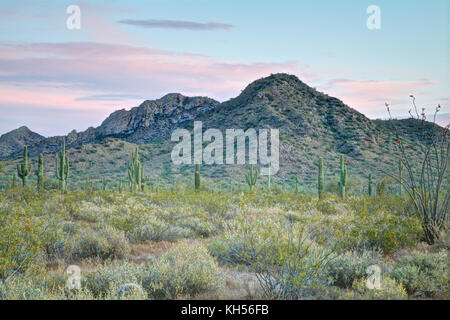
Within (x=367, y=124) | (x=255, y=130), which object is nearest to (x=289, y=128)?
(x=255, y=130)

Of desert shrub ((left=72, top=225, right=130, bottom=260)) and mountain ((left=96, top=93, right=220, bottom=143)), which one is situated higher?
mountain ((left=96, top=93, right=220, bottom=143))

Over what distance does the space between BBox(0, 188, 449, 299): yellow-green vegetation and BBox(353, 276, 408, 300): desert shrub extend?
0.01 m

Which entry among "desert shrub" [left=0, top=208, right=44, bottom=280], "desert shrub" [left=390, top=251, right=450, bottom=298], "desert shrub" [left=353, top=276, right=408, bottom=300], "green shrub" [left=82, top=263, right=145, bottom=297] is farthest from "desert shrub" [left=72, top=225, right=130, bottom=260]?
"desert shrub" [left=390, top=251, right=450, bottom=298]

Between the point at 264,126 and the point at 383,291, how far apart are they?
128 ft

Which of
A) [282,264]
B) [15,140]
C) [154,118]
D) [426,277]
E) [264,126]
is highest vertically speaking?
[154,118]

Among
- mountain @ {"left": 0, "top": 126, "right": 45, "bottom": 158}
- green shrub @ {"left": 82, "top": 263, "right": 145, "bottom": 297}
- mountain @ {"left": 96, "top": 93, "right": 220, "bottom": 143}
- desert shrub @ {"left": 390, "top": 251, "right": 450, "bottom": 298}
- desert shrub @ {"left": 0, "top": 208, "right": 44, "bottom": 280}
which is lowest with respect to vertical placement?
desert shrub @ {"left": 390, "top": 251, "right": 450, "bottom": 298}

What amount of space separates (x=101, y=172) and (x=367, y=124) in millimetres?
31727

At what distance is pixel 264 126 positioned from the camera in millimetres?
43062

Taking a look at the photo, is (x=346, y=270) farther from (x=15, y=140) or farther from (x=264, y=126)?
(x=264, y=126)

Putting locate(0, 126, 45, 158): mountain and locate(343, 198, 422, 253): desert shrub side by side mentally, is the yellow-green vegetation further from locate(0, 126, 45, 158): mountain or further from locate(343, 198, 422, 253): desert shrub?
locate(0, 126, 45, 158): mountain

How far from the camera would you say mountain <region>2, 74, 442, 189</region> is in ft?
115

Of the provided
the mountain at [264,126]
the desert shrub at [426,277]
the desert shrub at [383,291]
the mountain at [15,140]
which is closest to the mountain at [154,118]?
the mountain at [264,126]

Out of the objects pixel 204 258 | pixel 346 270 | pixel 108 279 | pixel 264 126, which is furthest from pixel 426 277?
pixel 264 126

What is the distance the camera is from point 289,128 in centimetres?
4300
